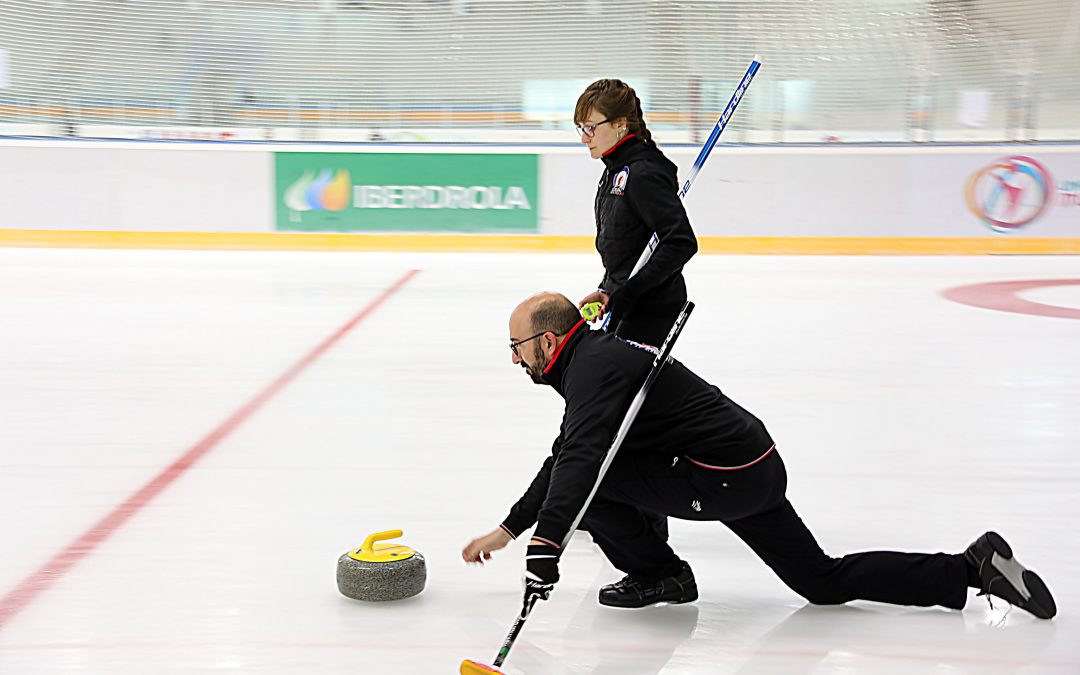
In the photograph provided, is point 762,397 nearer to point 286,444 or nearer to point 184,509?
point 286,444

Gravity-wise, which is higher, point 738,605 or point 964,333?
point 738,605

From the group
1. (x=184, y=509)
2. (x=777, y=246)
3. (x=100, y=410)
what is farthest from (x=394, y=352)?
(x=777, y=246)

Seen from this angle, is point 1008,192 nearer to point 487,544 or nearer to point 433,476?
point 433,476

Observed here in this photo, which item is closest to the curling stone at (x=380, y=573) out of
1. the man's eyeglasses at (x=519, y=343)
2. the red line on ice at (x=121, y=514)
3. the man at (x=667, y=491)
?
the man at (x=667, y=491)

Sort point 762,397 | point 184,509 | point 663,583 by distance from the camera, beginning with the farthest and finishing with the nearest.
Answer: point 762,397 < point 184,509 < point 663,583

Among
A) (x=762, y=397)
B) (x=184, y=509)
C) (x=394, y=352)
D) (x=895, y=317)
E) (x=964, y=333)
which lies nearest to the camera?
(x=184, y=509)

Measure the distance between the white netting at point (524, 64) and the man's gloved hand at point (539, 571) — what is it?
29.4 ft

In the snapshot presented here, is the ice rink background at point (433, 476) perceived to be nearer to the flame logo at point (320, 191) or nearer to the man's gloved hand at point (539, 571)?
the man's gloved hand at point (539, 571)

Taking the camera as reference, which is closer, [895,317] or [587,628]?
[587,628]

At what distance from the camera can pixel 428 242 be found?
33.2 feet

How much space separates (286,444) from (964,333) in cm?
384

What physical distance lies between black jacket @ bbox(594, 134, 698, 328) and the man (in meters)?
0.44

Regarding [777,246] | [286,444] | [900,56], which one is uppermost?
[900,56]

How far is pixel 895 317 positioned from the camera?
6625mm
